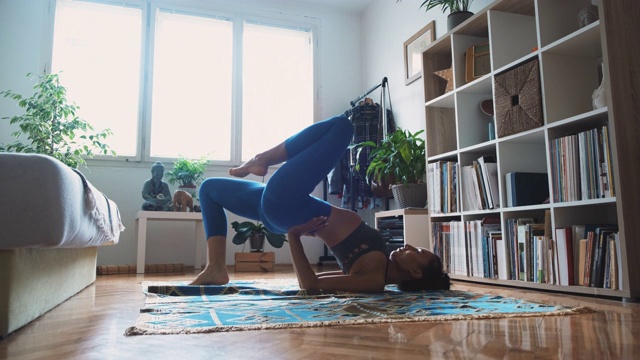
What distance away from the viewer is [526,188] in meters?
2.67

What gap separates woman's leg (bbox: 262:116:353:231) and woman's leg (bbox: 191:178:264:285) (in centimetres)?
26

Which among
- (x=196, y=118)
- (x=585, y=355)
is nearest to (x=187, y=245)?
(x=196, y=118)

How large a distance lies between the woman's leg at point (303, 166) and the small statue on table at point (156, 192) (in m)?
2.63

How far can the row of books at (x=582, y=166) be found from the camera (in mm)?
2125

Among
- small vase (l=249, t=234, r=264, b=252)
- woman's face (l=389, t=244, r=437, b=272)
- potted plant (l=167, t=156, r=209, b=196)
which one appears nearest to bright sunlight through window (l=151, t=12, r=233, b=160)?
potted plant (l=167, t=156, r=209, b=196)

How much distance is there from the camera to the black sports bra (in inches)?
85.7

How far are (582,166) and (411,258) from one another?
88 centimetres

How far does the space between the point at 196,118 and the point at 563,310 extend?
4.36 metres

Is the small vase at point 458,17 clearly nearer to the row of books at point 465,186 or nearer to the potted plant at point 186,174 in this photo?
the row of books at point 465,186

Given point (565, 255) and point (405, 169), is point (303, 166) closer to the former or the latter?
point (565, 255)

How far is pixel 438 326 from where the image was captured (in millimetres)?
1367

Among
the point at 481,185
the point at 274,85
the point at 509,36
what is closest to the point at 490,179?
the point at 481,185

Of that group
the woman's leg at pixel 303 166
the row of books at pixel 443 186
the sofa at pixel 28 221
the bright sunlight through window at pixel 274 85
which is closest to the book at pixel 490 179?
the row of books at pixel 443 186

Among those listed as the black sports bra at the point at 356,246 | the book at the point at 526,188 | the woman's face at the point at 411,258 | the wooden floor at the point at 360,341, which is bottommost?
the wooden floor at the point at 360,341
